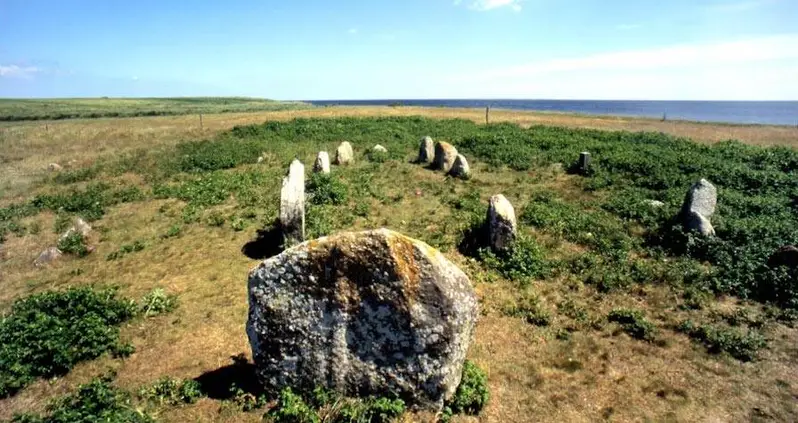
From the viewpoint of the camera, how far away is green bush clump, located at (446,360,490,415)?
7996mm

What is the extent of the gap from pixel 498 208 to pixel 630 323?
16.4 feet

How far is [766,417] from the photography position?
26.2 feet

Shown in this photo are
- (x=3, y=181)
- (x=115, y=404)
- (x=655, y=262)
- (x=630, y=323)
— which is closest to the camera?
(x=115, y=404)

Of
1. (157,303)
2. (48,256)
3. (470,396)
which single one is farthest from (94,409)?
(48,256)

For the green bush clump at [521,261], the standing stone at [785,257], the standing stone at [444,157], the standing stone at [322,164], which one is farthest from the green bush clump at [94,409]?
the standing stone at [444,157]

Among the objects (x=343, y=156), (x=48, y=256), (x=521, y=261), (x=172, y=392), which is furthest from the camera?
(x=343, y=156)

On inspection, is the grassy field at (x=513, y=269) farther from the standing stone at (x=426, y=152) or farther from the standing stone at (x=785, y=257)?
the standing stone at (x=426, y=152)

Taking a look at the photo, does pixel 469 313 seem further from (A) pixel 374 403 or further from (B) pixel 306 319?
(B) pixel 306 319

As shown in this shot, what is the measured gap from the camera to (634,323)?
1099cm

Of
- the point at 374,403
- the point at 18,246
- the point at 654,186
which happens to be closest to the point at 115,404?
the point at 374,403

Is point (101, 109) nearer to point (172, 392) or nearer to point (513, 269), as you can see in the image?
point (513, 269)

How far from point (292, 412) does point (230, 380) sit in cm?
203

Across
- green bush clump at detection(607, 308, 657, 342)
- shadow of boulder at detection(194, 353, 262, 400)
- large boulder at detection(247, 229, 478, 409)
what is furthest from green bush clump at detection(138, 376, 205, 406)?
green bush clump at detection(607, 308, 657, 342)

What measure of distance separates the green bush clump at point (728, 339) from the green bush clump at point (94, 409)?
438 inches
